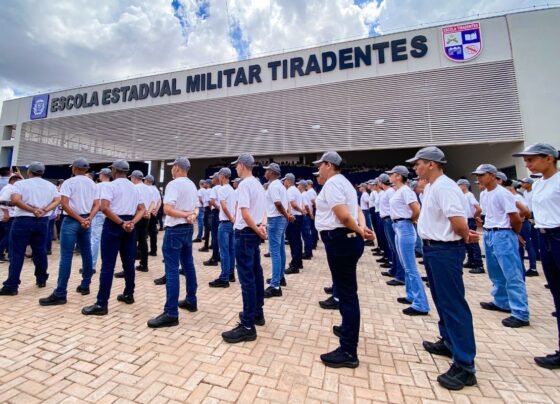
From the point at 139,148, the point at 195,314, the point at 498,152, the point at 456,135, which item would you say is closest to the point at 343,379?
the point at 195,314

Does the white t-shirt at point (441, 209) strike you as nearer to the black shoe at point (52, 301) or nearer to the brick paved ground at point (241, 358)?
the brick paved ground at point (241, 358)

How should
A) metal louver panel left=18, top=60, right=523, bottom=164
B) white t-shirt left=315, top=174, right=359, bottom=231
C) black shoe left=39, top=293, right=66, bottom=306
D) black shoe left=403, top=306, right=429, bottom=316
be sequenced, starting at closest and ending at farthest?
white t-shirt left=315, top=174, right=359, bottom=231 < black shoe left=403, top=306, right=429, bottom=316 < black shoe left=39, top=293, right=66, bottom=306 < metal louver panel left=18, top=60, right=523, bottom=164

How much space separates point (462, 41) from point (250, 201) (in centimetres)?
1307

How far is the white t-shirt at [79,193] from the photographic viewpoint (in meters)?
3.66

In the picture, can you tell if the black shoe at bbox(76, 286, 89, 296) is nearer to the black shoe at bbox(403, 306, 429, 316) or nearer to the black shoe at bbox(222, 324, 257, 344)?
the black shoe at bbox(222, 324, 257, 344)

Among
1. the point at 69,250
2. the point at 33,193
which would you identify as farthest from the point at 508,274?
the point at 33,193

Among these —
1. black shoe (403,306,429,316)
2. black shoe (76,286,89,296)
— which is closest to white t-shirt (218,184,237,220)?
black shoe (76,286,89,296)

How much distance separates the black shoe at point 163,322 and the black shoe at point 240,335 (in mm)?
691

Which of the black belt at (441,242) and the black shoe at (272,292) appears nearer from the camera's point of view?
the black belt at (441,242)

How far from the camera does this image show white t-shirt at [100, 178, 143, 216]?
3.29 meters

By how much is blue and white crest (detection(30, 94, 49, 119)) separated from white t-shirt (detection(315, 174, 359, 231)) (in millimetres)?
22853

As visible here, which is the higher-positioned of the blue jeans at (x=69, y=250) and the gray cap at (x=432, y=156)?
the gray cap at (x=432, y=156)

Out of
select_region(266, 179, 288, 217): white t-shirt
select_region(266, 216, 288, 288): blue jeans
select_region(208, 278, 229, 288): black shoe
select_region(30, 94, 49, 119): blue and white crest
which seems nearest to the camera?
select_region(266, 216, 288, 288): blue jeans

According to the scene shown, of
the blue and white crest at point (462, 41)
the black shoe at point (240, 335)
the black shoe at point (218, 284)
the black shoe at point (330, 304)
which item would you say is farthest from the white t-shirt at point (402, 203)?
the blue and white crest at point (462, 41)
